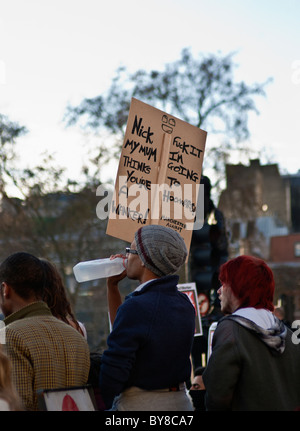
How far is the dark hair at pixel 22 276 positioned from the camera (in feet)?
10.3

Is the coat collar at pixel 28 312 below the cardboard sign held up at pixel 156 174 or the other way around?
below

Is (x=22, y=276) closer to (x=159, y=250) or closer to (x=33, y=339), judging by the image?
(x=33, y=339)

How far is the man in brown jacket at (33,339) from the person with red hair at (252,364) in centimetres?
61

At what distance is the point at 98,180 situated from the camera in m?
24.8

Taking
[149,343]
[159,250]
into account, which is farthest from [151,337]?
[159,250]

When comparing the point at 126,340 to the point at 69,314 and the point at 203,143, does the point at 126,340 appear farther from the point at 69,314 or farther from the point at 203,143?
the point at 203,143

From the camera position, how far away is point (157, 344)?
3.04m

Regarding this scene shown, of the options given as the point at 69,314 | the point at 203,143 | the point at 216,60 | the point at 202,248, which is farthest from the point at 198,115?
the point at 69,314

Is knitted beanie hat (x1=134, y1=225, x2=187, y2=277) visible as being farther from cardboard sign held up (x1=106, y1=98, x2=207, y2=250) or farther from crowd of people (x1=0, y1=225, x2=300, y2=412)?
cardboard sign held up (x1=106, y1=98, x2=207, y2=250)

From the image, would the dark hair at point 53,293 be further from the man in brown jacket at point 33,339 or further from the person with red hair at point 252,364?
the person with red hair at point 252,364

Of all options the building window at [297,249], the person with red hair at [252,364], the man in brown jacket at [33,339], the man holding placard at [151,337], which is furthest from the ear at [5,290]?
the building window at [297,249]

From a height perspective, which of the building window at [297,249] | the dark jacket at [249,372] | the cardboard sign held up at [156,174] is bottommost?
the dark jacket at [249,372]

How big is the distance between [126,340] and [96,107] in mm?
23087
